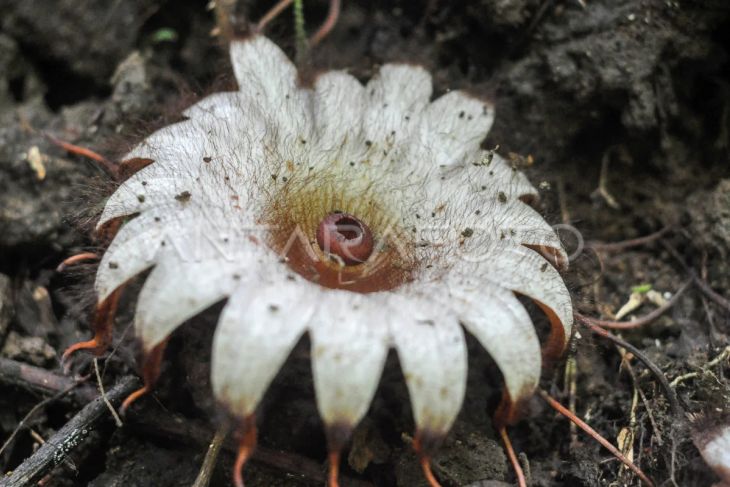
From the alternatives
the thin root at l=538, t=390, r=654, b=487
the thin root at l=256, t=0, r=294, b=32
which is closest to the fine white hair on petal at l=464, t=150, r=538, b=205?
the thin root at l=538, t=390, r=654, b=487

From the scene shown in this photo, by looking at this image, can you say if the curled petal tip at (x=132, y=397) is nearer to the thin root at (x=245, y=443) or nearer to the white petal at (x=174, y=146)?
the thin root at (x=245, y=443)

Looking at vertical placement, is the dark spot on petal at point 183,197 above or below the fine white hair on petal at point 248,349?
above

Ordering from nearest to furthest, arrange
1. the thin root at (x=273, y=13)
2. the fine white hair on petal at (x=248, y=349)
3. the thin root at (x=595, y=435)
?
the fine white hair on petal at (x=248, y=349) < the thin root at (x=595, y=435) < the thin root at (x=273, y=13)

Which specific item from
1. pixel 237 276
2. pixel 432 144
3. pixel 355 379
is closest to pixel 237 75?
pixel 432 144

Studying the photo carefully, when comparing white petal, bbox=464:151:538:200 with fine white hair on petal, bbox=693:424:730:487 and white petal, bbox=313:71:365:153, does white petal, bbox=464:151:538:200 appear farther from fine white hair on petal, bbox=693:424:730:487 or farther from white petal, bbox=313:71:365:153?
fine white hair on petal, bbox=693:424:730:487

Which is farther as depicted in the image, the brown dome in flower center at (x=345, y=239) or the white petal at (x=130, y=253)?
the brown dome in flower center at (x=345, y=239)

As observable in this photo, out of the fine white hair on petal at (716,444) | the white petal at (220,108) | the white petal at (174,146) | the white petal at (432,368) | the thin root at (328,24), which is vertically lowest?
the fine white hair on petal at (716,444)

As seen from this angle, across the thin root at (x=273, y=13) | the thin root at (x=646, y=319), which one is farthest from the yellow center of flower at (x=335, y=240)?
the thin root at (x=273, y=13)
